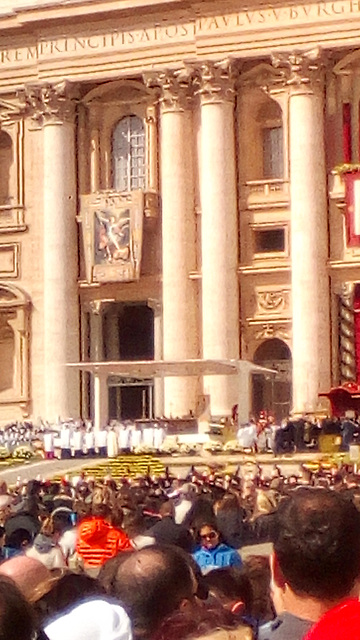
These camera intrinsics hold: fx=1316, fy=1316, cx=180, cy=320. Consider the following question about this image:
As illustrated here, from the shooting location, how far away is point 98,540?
12.0m

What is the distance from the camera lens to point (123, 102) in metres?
50.4

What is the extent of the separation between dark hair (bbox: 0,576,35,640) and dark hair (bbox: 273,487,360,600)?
0.99 meters

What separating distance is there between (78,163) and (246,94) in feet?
23.0

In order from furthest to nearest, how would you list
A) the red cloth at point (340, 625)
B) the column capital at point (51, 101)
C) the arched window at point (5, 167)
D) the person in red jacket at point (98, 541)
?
1. the arched window at point (5, 167)
2. the column capital at point (51, 101)
3. the person in red jacket at point (98, 541)
4. the red cloth at point (340, 625)

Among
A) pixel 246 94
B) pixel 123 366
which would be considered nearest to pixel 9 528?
pixel 123 366

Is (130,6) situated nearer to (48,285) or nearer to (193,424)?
(48,285)

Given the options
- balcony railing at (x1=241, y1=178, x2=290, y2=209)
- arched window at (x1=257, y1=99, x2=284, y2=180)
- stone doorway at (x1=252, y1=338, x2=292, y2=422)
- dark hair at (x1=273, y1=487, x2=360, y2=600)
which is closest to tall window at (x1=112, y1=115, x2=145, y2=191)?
balcony railing at (x1=241, y1=178, x2=290, y2=209)

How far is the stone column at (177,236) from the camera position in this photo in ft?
155

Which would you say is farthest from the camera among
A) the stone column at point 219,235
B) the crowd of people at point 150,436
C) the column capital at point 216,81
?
the column capital at point 216,81

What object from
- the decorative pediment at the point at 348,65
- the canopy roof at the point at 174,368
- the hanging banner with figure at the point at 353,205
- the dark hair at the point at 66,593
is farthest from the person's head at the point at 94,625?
the decorative pediment at the point at 348,65

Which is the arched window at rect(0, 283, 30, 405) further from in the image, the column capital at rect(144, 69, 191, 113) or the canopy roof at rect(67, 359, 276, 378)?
the column capital at rect(144, 69, 191, 113)

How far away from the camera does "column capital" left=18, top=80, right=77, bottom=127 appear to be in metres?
49.7

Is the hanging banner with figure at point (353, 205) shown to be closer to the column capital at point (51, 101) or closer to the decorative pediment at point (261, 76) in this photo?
the decorative pediment at point (261, 76)

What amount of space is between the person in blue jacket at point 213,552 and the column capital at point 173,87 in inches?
1528
